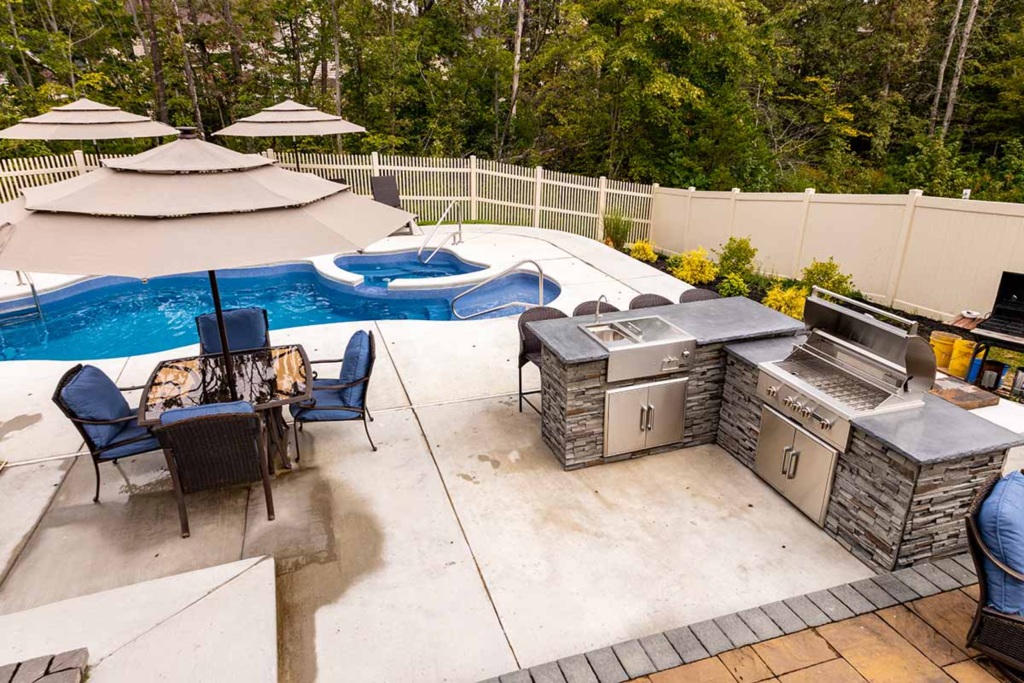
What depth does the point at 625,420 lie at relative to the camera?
476cm

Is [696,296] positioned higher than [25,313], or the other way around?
[696,296]

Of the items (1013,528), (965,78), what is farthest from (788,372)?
(965,78)

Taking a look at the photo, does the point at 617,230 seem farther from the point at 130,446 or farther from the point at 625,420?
the point at 130,446

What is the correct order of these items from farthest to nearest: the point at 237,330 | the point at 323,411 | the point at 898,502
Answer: the point at 237,330, the point at 323,411, the point at 898,502

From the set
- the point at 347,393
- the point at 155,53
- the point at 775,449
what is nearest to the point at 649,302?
the point at 775,449

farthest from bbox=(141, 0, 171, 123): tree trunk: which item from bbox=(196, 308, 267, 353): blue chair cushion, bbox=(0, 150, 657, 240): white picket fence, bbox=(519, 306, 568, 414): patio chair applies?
bbox=(519, 306, 568, 414): patio chair

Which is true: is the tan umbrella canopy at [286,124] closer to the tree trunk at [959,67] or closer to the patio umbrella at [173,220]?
the patio umbrella at [173,220]

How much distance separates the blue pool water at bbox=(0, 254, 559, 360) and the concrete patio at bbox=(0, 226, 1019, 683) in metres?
2.99

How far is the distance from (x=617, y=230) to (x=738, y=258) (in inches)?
135

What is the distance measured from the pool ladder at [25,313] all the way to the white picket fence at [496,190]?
19.6ft

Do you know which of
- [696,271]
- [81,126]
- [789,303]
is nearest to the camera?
[789,303]

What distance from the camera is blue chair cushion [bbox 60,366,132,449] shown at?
157 inches

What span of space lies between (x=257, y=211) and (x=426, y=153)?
52.6 ft

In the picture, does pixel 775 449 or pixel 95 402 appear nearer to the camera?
pixel 95 402
